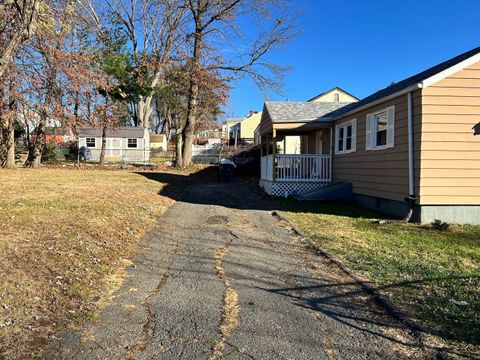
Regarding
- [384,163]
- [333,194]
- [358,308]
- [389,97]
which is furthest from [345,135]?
[358,308]

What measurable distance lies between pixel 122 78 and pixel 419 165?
22.4 meters

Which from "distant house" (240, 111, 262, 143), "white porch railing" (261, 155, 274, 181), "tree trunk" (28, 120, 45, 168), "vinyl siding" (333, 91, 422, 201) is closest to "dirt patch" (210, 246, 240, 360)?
"vinyl siding" (333, 91, 422, 201)

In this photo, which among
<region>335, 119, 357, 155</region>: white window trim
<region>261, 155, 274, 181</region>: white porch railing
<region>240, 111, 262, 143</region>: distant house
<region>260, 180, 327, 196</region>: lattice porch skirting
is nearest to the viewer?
<region>335, 119, 357, 155</region>: white window trim

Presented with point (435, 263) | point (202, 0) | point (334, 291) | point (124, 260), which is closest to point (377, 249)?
point (435, 263)

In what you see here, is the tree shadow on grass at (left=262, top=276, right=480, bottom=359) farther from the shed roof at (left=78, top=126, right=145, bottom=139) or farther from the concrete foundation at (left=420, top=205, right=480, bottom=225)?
the shed roof at (left=78, top=126, right=145, bottom=139)

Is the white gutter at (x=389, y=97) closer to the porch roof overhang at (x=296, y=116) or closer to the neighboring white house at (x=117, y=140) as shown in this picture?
the porch roof overhang at (x=296, y=116)

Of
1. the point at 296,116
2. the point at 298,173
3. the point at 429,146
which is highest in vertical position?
the point at 296,116

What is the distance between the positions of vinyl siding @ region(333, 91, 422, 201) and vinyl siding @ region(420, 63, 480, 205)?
209 millimetres

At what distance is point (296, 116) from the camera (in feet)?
50.6

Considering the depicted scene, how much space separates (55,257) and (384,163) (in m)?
8.62

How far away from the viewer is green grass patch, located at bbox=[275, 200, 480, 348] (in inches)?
157

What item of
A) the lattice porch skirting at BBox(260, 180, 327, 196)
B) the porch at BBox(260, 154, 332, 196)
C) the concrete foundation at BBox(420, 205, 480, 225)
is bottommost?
the concrete foundation at BBox(420, 205, 480, 225)

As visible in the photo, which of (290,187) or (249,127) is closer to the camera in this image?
(290,187)

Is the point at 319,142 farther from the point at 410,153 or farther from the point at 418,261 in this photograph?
the point at 418,261
